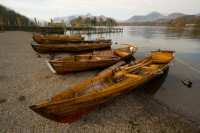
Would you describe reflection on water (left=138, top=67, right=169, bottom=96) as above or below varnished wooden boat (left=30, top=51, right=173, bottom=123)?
below

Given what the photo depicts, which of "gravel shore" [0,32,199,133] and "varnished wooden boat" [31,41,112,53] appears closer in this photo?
"gravel shore" [0,32,199,133]

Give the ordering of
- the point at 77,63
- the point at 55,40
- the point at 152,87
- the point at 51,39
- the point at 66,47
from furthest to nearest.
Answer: the point at 55,40 → the point at 51,39 → the point at 66,47 → the point at 77,63 → the point at 152,87

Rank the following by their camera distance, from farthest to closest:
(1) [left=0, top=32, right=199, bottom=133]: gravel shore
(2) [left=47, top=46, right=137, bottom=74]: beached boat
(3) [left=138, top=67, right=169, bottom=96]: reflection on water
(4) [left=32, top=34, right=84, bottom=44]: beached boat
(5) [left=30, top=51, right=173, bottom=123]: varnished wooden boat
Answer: (4) [left=32, top=34, right=84, bottom=44]: beached boat < (2) [left=47, top=46, right=137, bottom=74]: beached boat < (3) [left=138, top=67, right=169, bottom=96]: reflection on water < (1) [left=0, top=32, right=199, bottom=133]: gravel shore < (5) [left=30, top=51, right=173, bottom=123]: varnished wooden boat

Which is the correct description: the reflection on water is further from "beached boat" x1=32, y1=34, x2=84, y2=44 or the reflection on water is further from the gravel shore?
"beached boat" x1=32, y1=34, x2=84, y2=44

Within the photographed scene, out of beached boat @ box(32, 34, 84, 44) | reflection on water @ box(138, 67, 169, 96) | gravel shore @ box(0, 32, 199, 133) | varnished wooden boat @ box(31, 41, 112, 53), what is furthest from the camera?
beached boat @ box(32, 34, 84, 44)

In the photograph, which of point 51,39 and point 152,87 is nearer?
point 152,87

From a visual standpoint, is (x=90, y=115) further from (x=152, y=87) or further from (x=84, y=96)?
(x=152, y=87)

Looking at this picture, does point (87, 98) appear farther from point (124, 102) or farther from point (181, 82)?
point (181, 82)

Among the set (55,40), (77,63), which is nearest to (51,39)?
(55,40)

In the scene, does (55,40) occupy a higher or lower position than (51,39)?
lower

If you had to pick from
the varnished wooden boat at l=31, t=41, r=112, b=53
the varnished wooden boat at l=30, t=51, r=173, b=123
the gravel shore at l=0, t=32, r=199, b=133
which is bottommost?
the gravel shore at l=0, t=32, r=199, b=133

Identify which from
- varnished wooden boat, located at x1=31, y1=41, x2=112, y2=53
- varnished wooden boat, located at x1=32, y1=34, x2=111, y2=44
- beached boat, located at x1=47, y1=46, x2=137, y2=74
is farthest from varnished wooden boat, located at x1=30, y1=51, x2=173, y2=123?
varnished wooden boat, located at x1=32, y1=34, x2=111, y2=44

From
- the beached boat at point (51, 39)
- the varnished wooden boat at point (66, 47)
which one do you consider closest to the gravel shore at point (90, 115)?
the varnished wooden boat at point (66, 47)

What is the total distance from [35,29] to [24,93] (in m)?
38.7
